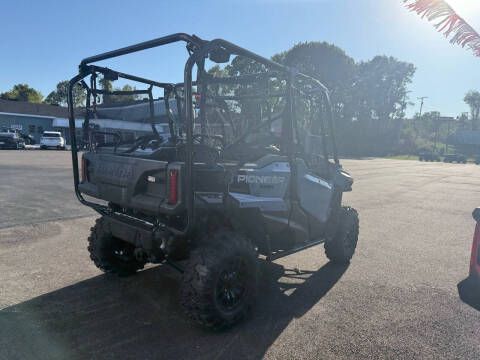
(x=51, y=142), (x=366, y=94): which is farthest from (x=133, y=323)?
(x=366, y=94)

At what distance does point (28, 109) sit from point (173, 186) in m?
49.5

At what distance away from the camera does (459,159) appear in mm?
51156

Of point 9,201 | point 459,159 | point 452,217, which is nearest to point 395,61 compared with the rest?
point 459,159

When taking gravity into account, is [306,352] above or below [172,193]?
below

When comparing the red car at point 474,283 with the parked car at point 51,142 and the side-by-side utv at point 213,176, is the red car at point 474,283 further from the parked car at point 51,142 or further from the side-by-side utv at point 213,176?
the parked car at point 51,142

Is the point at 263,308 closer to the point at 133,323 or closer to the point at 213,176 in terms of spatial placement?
the point at 133,323

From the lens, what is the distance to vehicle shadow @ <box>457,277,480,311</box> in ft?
9.59

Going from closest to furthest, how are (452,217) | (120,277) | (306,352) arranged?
(306,352) → (120,277) → (452,217)

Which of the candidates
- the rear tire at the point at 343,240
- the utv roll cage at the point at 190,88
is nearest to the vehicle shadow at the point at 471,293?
the utv roll cage at the point at 190,88

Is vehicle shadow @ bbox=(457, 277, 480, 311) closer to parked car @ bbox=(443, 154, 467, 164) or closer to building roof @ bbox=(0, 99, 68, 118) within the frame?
building roof @ bbox=(0, 99, 68, 118)

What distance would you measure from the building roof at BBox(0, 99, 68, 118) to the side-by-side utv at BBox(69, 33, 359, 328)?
1795 inches

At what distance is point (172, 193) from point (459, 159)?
181 ft

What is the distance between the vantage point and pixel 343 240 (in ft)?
18.3

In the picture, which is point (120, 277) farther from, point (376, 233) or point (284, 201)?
point (376, 233)
